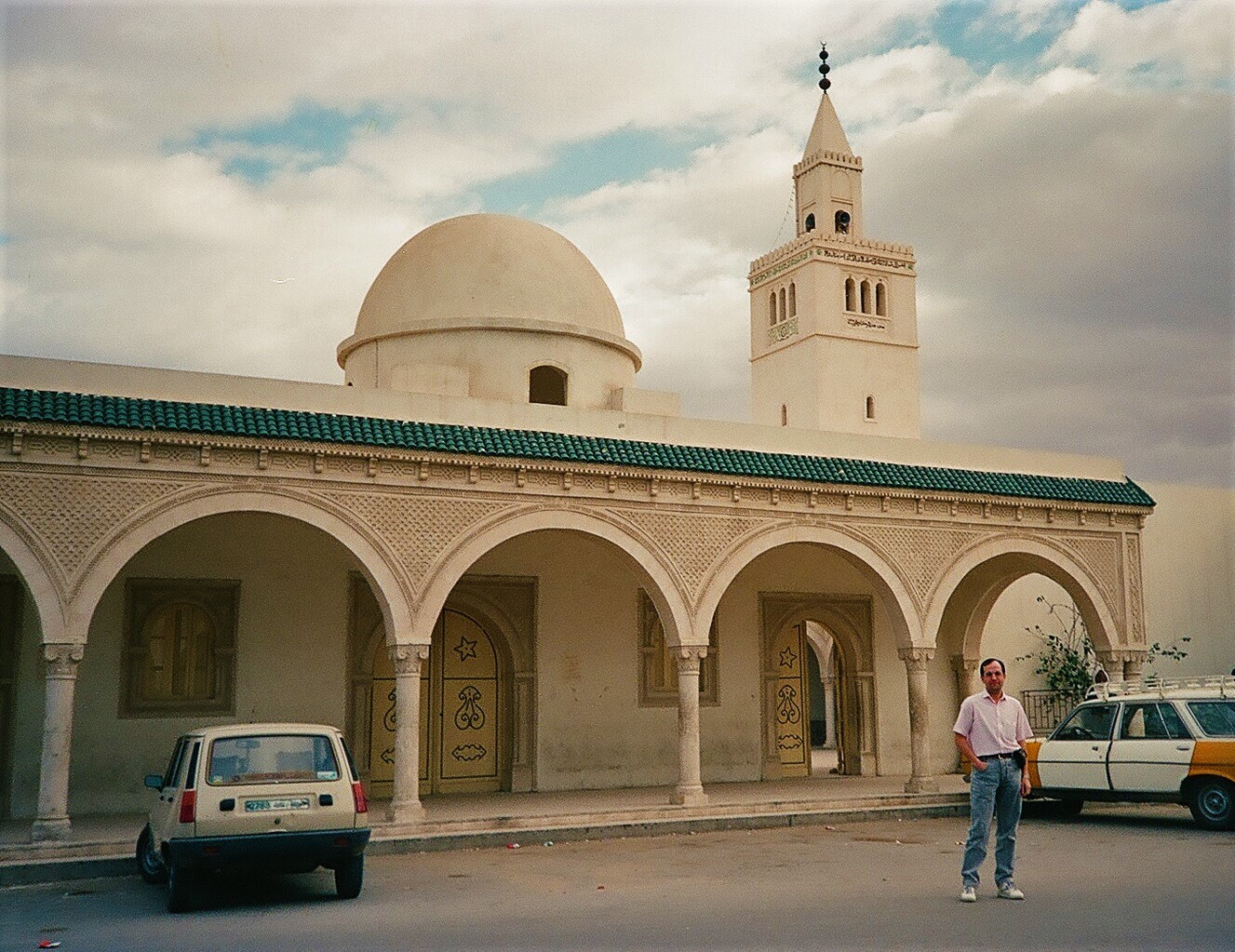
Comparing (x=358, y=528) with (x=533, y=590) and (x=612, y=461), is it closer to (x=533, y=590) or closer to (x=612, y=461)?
(x=612, y=461)

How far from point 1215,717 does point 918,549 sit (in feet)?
12.6

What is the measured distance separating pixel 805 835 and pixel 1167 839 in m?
3.24

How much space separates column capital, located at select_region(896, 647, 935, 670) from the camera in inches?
571

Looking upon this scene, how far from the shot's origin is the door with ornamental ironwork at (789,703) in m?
16.8

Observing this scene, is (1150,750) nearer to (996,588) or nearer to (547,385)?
(996,588)

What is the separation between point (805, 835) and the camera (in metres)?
12.1

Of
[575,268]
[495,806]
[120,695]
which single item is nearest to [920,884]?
[495,806]

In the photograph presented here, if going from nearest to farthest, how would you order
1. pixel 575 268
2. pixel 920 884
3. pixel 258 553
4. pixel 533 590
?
1. pixel 920 884
2. pixel 258 553
3. pixel 533 590
4. pixel 575 268

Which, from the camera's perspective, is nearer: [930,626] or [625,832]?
[625,832]

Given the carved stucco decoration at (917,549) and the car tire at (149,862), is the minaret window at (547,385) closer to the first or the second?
the carved stucco decoration at (917,549)

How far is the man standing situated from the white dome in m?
9.41

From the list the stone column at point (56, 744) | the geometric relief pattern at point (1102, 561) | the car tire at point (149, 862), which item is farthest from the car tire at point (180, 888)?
the geometric relief pattern at point (1102, 561)

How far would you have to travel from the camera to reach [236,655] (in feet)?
44.6

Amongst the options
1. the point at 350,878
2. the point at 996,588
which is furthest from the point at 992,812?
the point at 996,588
